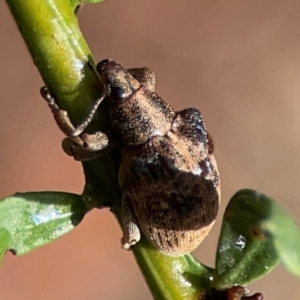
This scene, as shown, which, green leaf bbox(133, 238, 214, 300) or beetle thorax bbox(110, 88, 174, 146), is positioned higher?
beetle thorax bbox(110, 88, 174, 146)

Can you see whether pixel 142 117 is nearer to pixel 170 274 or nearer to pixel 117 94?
pixel 117 94

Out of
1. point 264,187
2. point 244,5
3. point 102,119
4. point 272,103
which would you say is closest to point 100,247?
point 264,187

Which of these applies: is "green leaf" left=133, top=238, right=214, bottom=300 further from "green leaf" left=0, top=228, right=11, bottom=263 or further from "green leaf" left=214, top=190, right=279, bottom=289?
"green leaf" left=0, top=228, right=11, bottom=263

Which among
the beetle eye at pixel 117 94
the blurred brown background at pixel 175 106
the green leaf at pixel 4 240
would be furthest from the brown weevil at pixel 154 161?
the blurred brown background at pixel 175 106

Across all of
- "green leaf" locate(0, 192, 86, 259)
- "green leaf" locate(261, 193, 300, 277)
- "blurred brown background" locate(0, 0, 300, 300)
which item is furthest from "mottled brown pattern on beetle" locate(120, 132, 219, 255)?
"blurred brown background" locate(0, 0, 300, 300)

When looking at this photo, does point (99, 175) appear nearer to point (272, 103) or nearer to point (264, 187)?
point (264, 187)

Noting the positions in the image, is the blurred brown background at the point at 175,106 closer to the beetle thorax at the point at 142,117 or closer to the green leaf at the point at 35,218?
the beetle thorax at the point at 142,117

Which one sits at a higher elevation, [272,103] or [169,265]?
[169,265]
